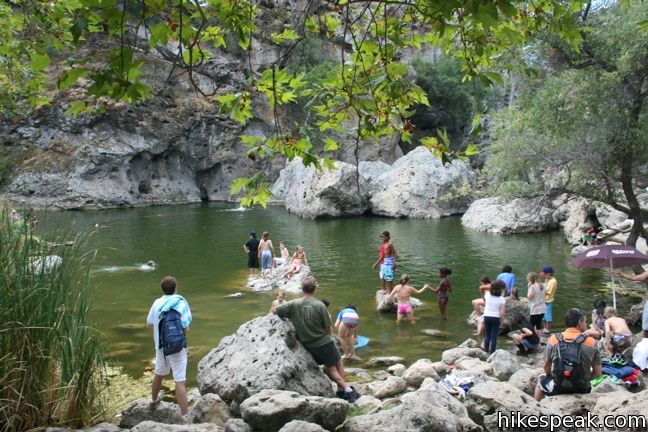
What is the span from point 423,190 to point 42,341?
119 feet

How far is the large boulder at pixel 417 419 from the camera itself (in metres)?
5.17

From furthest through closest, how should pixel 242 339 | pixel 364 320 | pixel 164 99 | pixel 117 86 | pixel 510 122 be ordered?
pixel 164 99 → pixel 510 122 → pixel 364 320 → pixel 242 339 → pixel 117 86

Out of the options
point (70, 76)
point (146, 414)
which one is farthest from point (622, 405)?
point (70, 76)

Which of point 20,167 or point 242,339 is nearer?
point 242,339

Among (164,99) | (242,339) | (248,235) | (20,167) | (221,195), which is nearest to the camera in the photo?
(242,339)

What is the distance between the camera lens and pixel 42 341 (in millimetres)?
4988

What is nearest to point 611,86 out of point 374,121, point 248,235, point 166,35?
point 374,121

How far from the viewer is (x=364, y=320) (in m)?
14.1

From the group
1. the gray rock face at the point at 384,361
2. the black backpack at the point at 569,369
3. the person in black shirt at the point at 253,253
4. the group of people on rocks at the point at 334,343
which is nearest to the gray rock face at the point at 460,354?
the group of people on rocks at the point at 334,343

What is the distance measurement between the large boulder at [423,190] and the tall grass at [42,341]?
34661 mm

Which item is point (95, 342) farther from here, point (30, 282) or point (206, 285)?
point (206, 285)

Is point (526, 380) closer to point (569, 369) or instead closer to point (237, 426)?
point (569, 369)

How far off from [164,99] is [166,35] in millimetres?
52408

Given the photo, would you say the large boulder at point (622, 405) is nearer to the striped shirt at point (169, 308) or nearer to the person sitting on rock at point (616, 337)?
the person sitting on rock at point (616, 337)
